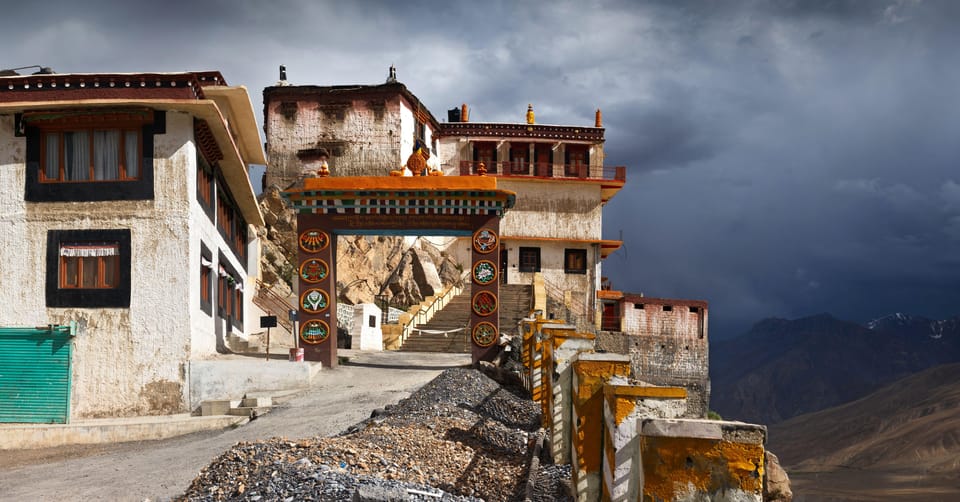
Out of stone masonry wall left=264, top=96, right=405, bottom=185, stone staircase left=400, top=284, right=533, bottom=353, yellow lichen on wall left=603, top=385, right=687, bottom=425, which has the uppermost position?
stone masonry wall left=264, top=96, right=405, bottom=185

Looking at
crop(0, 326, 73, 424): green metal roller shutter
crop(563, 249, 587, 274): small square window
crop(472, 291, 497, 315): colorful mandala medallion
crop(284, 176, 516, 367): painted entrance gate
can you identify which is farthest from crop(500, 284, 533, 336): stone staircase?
crop(0, 326, 73, 424): green metal roller shutter

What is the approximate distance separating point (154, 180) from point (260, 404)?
18.3 feet

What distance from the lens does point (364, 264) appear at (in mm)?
41406

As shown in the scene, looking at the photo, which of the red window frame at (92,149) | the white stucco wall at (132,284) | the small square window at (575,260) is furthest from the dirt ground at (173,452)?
the small square window at (575,260)

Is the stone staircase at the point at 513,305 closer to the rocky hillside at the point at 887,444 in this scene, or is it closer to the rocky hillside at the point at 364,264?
the rocky hillside at the point at 364,264

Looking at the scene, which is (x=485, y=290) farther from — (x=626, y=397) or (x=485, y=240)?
(x=626, y=397)

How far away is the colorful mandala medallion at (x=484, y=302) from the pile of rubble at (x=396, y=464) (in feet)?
30.2

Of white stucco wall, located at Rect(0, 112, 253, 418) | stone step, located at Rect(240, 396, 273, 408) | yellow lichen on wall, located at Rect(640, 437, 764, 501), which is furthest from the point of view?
white stucco wall, located at Rect(0, 112, 253, 418)

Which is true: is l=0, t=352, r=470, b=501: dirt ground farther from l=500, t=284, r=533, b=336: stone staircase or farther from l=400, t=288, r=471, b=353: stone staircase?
l=500, t=284, r=533, b=336: stone staircase

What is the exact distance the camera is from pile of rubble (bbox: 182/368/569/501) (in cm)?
835

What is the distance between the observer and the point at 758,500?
4.30 meters

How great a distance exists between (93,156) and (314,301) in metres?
6.31

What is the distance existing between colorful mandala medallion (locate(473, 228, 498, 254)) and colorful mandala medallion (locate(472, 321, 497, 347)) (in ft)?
6.54

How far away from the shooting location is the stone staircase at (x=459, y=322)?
3047 centimetres
